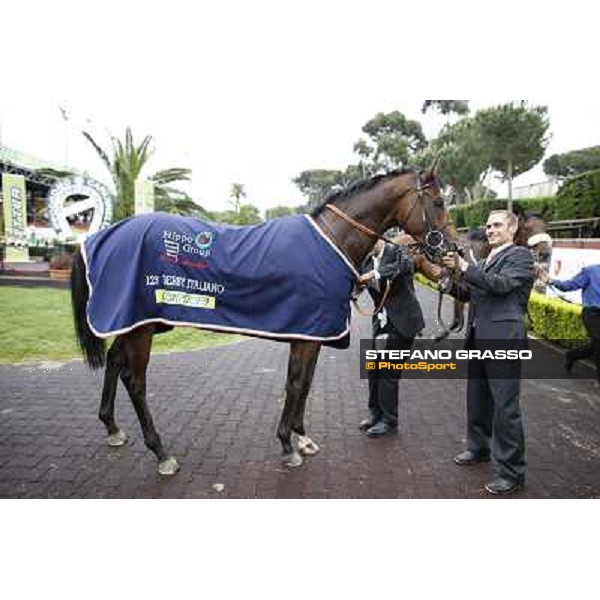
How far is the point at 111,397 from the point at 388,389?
2.16 m

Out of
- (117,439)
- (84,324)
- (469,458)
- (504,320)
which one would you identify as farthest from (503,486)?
(84,324)

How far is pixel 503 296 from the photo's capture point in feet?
8.75

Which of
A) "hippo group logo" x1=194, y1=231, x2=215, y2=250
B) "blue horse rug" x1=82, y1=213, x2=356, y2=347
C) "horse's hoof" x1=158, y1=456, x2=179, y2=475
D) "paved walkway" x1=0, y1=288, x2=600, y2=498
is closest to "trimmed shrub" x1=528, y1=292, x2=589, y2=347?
"paved walkway" x1=0, y1=288, x2=600, y2=498

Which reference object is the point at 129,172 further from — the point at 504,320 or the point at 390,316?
the point at 504,320

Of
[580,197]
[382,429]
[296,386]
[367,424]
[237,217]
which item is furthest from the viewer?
[237,217]

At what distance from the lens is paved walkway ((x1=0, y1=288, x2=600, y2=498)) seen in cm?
274

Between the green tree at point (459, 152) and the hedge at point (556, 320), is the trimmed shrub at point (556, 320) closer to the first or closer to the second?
the hedge at point (556, 320)

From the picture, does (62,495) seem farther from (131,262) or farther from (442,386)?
(442,386)

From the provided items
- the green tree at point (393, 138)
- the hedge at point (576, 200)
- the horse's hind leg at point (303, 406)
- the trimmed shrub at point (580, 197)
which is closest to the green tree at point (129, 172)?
the green tree at point (393, 138)

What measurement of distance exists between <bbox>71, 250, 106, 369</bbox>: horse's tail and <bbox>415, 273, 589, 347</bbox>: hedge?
12.8 feet

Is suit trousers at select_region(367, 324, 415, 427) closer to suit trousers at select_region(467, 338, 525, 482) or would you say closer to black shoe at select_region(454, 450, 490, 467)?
black shoe at select_region(454, 450, 490, 467)

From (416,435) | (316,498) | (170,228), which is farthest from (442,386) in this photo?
(170,228)

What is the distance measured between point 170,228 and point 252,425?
181 centimetres

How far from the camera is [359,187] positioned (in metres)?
3.06
